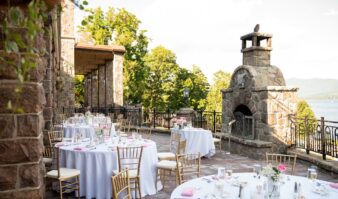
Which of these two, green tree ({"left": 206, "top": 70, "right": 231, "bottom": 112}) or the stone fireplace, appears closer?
the stone fireplace

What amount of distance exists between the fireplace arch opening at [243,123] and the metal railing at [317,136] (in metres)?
1.17

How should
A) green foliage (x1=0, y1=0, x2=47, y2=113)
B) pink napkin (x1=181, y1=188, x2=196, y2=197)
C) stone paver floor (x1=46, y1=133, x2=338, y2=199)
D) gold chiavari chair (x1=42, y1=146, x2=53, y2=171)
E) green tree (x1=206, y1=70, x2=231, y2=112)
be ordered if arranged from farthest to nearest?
green tree (x1=206, y1=70, x2=231, y2=112) < gold chiavari chair (x1=42, y1=146, x2=53, y2=171) < stone paver floor (x1=46, y1=133, x2=338, y2=199) < pink napkin (x1=181, y1=188, x2=196, y2=197) < green foliage (x1=0, y1=0, x2=47, y2=113)

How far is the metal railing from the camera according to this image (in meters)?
7.46

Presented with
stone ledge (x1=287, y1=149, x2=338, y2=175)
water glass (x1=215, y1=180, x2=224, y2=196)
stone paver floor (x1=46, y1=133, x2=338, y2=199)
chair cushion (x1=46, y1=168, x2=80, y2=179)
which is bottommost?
stone paver floor (x1=46, y1=133, x2=338, y2=199)

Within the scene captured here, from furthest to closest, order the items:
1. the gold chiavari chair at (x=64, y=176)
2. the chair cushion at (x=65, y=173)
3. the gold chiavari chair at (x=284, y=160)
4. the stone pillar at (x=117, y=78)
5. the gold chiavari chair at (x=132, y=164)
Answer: the stone pillar at (x=117, y=78) → the gold chiavari chair at (x=132, y=164) → the chair cushion at (x=65, y=173) → the gold chiavari chair at (x=64, y=176) → the gold chiavari chair at (x=284, y=160)

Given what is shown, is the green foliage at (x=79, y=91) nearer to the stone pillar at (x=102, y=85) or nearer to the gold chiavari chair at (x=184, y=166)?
the stone pillar at (x=102, y=85)

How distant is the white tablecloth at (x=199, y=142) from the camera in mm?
9102

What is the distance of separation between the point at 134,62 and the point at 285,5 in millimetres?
13228

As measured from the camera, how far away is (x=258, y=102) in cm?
904

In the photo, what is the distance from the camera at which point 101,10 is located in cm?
2697

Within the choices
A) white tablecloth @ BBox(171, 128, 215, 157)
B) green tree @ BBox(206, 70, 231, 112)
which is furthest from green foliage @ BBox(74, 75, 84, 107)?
white tablecloth @ BBox(171, 128, 215, 157)

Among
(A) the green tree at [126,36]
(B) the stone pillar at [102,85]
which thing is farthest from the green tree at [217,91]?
(B) the stone pillar at [102,85]

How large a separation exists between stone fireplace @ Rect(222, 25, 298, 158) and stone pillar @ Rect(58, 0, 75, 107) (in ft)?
24.4

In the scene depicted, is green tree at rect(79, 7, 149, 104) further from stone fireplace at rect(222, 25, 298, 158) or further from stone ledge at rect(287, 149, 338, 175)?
stone ledge at rect(287, 149, 338, 175)
